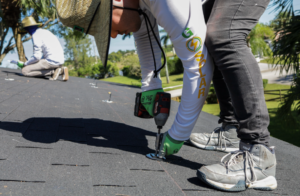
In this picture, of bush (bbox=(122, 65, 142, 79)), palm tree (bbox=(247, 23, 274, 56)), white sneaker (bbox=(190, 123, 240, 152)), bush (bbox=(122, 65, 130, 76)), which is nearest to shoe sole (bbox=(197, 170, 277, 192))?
white sneaker (bbox=(190, 123, 240, 152))

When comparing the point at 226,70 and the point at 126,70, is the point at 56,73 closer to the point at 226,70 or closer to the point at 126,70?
the point at 226,70

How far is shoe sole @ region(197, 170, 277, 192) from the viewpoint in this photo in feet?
3.41

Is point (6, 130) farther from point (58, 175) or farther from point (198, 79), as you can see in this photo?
point (198, 79)

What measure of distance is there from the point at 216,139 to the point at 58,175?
3.61 ft

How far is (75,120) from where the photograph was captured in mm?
1938

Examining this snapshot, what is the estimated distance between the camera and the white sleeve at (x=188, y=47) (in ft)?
3.60

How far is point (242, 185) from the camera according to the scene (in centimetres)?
106

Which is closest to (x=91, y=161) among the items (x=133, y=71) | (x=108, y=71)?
(x=133, y=71)

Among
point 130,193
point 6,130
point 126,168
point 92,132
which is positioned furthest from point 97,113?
point 130,193

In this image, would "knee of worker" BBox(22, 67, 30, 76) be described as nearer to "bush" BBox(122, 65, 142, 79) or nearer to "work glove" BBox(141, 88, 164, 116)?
"work glove" BBox(141, 88, 164, 116)

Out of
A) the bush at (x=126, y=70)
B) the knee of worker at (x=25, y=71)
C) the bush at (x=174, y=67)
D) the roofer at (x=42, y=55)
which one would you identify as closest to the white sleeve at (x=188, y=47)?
the roofer at (x=42, y=55)

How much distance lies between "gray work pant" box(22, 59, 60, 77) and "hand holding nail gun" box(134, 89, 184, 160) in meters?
4.53

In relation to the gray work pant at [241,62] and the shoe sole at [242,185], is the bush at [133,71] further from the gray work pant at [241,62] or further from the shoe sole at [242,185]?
the shoe sole at [242,185]

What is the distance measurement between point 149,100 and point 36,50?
15.8 ft
